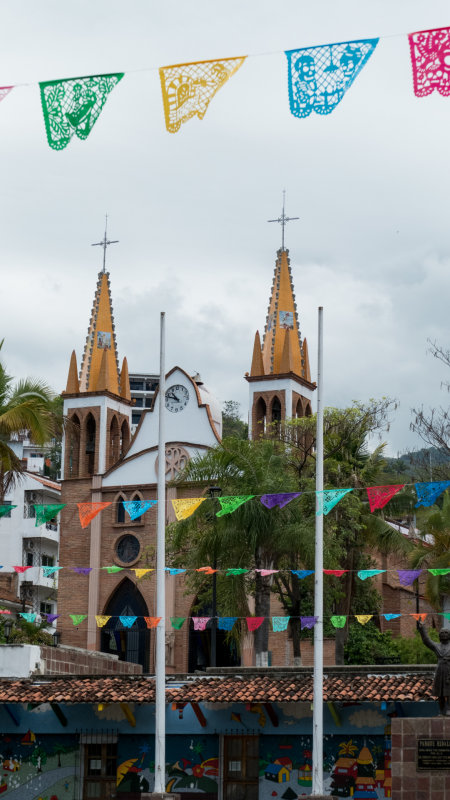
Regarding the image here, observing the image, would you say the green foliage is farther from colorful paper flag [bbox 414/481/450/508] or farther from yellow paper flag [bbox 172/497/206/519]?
colorful paper flag [bbox 414/481/450/508]

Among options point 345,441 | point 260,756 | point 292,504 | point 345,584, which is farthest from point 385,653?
point 260,756

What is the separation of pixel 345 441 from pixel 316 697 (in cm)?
1806

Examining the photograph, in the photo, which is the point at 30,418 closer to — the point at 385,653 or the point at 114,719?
the point at 114,719

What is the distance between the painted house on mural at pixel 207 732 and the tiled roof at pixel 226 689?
0.03 m

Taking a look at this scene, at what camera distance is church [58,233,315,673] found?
49.4 metres

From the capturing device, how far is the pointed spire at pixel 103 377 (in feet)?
181

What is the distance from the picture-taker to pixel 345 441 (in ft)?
138

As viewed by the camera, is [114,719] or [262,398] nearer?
[114,719]

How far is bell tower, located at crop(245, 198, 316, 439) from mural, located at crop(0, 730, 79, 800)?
23978 mm

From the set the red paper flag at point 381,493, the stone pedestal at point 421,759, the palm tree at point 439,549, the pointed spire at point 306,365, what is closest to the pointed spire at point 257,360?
the pointed spire at point 306,365

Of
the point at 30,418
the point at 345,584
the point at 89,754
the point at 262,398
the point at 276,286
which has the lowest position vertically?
the point at 89,754

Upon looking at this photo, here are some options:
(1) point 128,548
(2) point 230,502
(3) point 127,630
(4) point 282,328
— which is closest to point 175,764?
(2) point 230,502

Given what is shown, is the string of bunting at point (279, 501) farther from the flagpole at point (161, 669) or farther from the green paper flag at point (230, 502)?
the flagpole at point (161, 669)

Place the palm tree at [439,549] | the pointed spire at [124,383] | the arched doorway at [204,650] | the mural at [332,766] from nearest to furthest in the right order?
the mural at [332,766] < the palm tree at [439,549] < the arched doorway at [204,650] < the pointed spire at [124,383]
